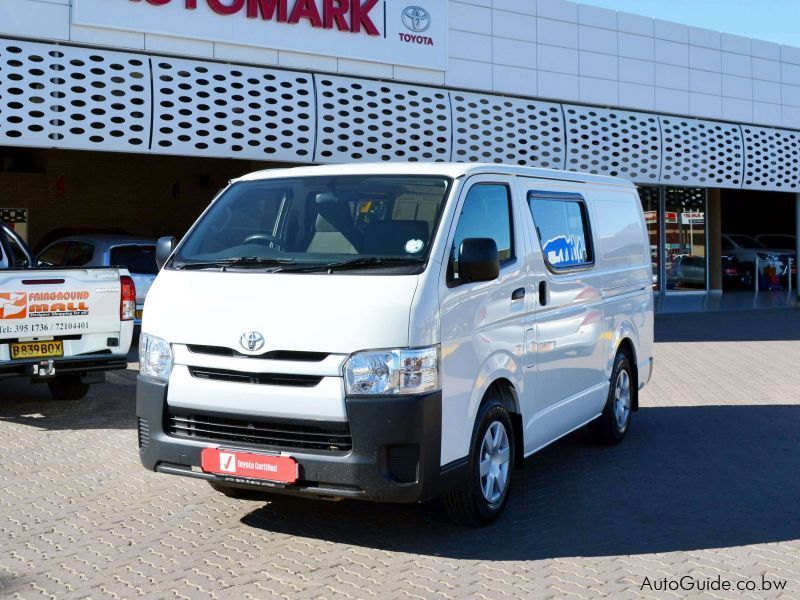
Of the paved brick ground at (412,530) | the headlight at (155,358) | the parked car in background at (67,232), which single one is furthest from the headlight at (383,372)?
the parked car in background at (67,232)

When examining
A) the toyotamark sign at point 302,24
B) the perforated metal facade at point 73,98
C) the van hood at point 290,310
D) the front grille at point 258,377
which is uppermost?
the toyotamark sign at point 302,24

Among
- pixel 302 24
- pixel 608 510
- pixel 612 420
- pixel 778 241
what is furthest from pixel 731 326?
pixel 778 241

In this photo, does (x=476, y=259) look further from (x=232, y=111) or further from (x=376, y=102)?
(x=376, y=102)

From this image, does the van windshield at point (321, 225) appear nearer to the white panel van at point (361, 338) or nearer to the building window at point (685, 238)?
the white panel van at point (361, 338)

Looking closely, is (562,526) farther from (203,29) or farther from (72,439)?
(203,29)

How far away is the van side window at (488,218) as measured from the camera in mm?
5756

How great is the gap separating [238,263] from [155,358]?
72 centimetres

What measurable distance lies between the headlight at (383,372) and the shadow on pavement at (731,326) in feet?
43.6

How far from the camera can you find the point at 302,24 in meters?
17.2

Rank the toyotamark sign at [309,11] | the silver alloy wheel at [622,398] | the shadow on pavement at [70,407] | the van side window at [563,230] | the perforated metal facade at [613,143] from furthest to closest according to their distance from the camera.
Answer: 1. the perforated metal facade at [613,143]
2. the toyotamark sign at [309,11]
3. the shadow on pavement at [70,407]
4. the silver alloy wheel at [622,398]
5. the van side window at [563,230]

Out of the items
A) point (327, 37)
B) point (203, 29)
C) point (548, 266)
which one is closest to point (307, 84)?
point (327, 37)

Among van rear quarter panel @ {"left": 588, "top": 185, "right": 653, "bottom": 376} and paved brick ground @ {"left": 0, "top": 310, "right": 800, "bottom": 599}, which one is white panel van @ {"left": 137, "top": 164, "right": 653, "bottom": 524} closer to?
paved brick ground @ {"left": 0, "top": 310, "right": 800, "bottom": 599}

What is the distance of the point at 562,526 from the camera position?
19.2ft

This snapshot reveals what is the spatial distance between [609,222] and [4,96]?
32.7 ft
